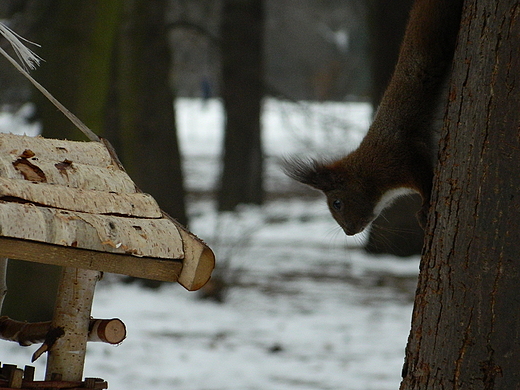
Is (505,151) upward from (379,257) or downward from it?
downward

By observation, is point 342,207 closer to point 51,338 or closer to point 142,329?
point 51,338

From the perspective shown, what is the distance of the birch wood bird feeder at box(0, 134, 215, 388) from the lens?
68.3 inches

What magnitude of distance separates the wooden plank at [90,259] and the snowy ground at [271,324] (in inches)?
49.0

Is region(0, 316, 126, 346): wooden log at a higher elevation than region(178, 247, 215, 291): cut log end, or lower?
lower

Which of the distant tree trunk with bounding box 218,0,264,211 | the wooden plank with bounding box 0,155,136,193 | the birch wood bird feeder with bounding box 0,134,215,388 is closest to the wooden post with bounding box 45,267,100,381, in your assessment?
the birch wood bird feeder with bounding box 0,134,215,388

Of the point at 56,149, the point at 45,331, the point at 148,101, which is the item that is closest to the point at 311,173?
the point at 56,149

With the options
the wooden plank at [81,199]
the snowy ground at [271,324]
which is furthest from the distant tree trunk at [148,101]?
the wooden plank at [81,199]

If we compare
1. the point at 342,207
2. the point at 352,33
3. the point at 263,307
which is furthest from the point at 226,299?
the point at 352,33

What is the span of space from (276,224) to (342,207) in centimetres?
852

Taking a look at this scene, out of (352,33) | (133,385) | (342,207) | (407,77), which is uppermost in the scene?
(352,33)

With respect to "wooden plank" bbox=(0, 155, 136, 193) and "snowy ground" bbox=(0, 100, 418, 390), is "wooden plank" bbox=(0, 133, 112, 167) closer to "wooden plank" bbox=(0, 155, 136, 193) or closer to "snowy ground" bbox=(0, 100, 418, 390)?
"wooden plank" bbox=(0, 155, 136, 193)

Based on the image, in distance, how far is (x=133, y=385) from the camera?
450 centimetres

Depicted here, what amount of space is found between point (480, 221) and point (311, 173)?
84 centimetres

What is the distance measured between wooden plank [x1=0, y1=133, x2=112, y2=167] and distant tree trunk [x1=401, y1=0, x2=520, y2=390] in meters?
1.01
